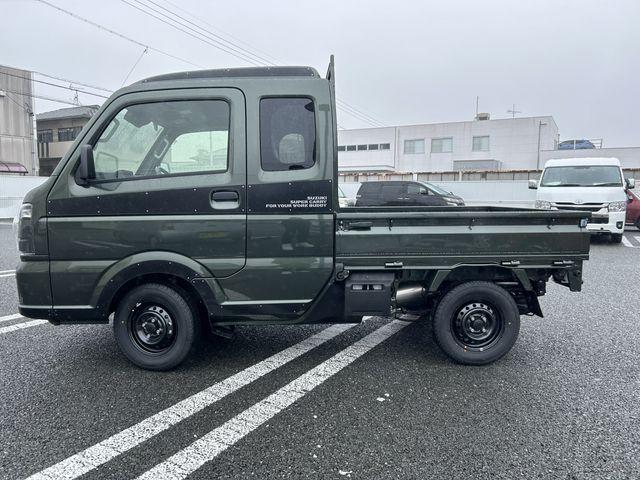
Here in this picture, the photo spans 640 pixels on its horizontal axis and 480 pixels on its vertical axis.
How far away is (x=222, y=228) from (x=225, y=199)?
226 millimetres

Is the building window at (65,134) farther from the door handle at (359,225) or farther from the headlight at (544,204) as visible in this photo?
the door handle at (359,225)

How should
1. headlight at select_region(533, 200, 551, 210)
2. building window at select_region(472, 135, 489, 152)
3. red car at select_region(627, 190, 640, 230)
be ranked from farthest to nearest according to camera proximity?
1. building window at select_region(472, 135, 489, 152)
2. red car at select_region(627, 190, 640, 230)
3. headlight at select_region(533, 200, 551, 210)

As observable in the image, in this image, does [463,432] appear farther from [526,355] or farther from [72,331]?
[72,331]

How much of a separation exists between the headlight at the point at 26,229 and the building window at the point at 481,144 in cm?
4521

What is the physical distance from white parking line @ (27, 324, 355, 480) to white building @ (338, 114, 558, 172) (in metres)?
36.9

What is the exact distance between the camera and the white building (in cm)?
4244

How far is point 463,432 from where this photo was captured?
288 centimetres

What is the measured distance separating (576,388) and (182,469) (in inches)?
113

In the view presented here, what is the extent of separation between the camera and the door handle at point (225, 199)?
11.6ft

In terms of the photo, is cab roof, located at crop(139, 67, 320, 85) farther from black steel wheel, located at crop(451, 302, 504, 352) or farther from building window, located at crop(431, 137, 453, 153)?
building window, located at crop(431, 137, 453, 153)

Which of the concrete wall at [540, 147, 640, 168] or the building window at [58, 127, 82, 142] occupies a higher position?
the building window at [58, 127, 82, 142]

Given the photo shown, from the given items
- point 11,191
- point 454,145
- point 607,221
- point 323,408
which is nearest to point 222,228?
point 323,408

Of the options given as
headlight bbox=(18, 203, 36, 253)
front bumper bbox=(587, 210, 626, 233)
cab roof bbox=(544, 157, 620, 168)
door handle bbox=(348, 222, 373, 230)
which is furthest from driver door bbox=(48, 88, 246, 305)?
cab roof bbox=(544, 157, 620, 168)

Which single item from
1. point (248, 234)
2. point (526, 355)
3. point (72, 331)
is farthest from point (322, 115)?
point (72, 331)
